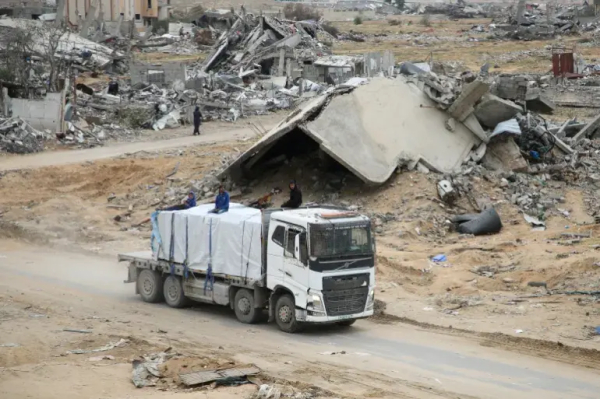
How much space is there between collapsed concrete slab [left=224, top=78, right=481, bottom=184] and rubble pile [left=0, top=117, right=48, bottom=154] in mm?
10975

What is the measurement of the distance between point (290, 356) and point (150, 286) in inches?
206

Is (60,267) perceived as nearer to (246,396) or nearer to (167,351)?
A: (167,351)

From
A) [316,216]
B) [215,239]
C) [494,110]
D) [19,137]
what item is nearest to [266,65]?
[19,137]

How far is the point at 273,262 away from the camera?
1834 cm

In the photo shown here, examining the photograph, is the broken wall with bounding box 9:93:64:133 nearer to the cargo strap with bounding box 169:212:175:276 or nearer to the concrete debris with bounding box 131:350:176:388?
the cargo strap with bounding box 169:212:175:276

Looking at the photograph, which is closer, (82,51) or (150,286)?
(150,286)

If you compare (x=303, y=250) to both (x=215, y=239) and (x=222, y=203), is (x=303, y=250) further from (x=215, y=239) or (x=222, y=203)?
(x=222, y=203)

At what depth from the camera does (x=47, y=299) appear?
69.2ft

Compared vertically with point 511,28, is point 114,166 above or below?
below

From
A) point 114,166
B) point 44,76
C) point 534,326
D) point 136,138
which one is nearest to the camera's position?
point 534,326

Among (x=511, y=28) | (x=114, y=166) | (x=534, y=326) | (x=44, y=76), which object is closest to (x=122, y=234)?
(x=114, y=166)

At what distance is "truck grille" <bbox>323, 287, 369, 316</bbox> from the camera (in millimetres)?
17812

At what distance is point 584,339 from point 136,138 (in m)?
25.6

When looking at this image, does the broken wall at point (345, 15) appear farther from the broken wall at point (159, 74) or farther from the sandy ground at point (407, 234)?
the sandy ground at point (407, 234)
